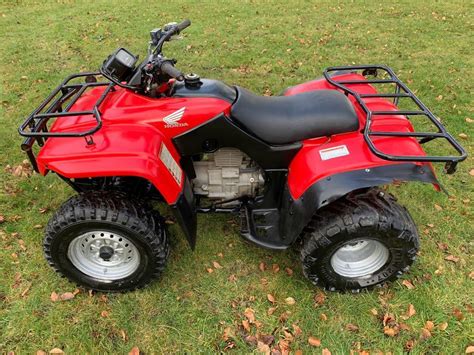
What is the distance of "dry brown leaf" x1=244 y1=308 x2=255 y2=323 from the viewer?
317 centimetres

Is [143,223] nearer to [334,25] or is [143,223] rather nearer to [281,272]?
[281,272]

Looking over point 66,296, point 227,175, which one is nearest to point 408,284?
point 227,175

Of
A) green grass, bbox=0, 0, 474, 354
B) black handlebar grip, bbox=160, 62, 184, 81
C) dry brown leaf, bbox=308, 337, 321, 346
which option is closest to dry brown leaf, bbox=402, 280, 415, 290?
green grass, bbox=0, 0, 474, 354

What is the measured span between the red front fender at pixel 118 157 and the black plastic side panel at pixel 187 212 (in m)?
0.07

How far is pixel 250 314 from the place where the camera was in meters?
3.21

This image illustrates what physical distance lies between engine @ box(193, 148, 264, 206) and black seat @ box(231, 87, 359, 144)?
0.34 meters

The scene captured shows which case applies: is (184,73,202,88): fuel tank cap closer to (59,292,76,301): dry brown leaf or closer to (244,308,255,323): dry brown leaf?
(244,308,255,323): dry brown leaf

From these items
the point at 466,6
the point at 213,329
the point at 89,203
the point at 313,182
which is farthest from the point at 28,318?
the point at 466,6

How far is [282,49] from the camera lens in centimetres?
734

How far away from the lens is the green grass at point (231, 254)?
3.08 m

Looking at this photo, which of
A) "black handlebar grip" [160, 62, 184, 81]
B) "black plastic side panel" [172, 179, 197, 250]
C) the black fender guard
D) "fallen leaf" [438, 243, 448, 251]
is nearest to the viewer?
"black handlebar grip" [160, 62, 184, 81]

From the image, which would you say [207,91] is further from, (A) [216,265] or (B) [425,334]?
(B) [425,334]

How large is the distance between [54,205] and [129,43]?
4.51 m

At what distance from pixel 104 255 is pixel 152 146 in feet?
3.26
